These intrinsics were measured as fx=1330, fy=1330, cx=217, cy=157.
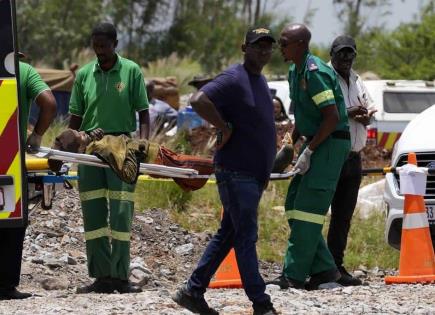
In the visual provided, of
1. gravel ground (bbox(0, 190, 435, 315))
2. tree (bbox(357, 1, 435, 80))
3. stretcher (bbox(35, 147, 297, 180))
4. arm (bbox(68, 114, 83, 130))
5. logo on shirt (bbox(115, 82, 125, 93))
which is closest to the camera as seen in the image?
gravel ground (bbox(0, 190, 435, 315))

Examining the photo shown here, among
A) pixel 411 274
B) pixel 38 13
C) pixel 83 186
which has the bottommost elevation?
pixel 411 274

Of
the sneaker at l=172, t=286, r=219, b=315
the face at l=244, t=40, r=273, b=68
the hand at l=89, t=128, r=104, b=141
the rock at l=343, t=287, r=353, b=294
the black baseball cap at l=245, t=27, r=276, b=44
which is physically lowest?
the rock at l=343, t=287, r=353, b=294

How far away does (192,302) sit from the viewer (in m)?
8.10

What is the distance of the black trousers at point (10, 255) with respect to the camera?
352 inches

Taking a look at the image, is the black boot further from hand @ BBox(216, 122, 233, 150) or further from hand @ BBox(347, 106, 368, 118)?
hand @ BBox(347, 106, 368, 118)

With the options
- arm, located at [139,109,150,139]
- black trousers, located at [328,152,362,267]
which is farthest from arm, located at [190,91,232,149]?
black trousers, located at [328,152,362,267]

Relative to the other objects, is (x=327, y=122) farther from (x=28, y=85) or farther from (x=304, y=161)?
(x=28, y=85)

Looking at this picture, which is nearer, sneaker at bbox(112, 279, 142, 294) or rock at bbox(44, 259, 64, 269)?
sneaker at bbox(112, 279, 142, 294)

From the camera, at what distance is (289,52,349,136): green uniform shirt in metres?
9.25

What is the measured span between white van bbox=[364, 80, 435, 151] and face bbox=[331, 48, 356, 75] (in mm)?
8466

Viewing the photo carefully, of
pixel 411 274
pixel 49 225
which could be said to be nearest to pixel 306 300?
pixel 411 274

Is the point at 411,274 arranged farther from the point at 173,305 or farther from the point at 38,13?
the point at 38,13

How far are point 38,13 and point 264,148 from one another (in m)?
33.7

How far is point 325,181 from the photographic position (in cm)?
944
